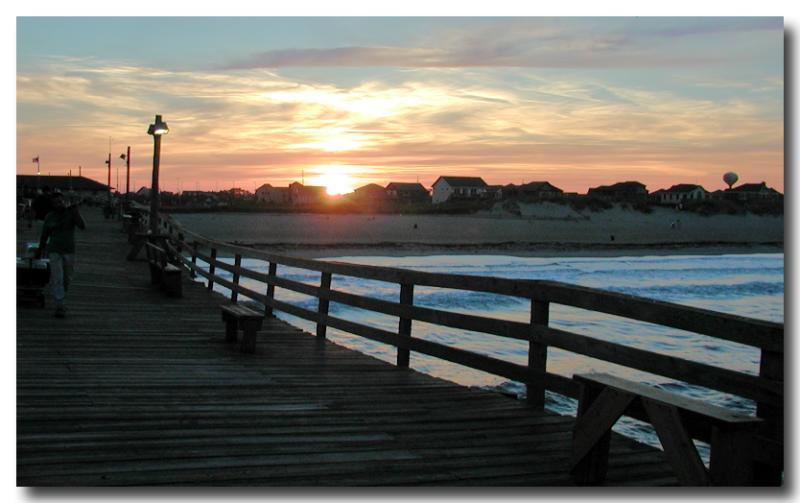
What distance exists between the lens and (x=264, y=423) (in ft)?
19.2

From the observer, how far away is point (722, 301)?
28.2 m

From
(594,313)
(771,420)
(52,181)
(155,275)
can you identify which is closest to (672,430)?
(771,420)

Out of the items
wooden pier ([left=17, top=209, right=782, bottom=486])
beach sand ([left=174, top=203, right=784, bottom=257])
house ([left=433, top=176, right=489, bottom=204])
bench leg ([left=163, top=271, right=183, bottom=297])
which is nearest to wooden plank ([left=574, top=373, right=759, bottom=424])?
wooden pier ([left=17, top=209, right=782, bottom=486])

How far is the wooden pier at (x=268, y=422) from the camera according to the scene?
15.7 ft

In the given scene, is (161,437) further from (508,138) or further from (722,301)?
(722,301)

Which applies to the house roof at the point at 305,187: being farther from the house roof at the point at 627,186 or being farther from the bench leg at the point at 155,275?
the house roof at the point at 627,186

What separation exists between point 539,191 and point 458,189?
1175cm

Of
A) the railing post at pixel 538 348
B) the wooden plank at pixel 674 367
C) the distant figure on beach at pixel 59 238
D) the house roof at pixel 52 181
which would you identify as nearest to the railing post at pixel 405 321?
the railing post at pixel 538 348

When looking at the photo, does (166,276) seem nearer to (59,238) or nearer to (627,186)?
(59,238)

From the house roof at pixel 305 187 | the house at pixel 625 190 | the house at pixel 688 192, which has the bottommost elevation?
the house roof at pixel 305 187

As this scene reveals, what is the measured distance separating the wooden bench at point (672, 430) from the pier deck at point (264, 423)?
23 cm

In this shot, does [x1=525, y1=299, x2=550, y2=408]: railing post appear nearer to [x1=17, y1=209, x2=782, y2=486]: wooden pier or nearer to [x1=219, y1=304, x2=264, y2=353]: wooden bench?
[x1=17, y1=209, x2=782, y2=486]: wooden pier

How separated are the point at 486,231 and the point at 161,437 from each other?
6339 centimetres
